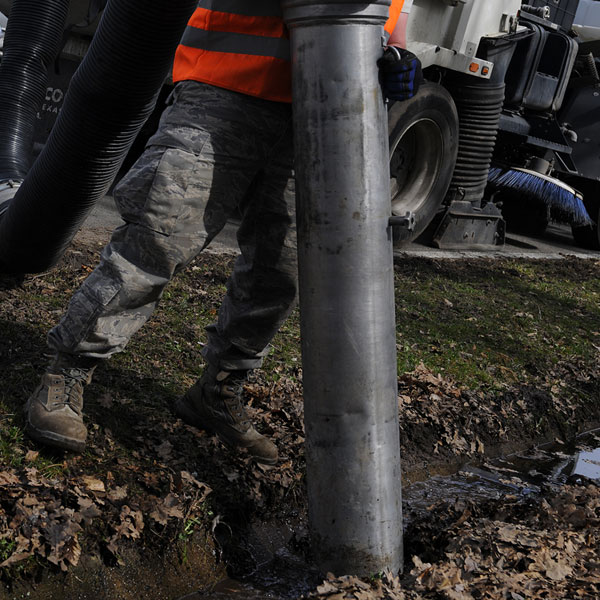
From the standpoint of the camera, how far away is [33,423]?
2787mm

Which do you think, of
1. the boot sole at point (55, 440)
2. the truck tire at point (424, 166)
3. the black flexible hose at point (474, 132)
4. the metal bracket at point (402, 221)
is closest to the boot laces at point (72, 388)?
the boot sole at point (55, 440)

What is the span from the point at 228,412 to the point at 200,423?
0.17 m

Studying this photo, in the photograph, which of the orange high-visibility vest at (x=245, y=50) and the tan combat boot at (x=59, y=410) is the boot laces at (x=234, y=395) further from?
the orange high-visibility vest at (x=245, y=50)

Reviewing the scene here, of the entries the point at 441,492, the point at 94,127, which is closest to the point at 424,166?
the point at 441,492

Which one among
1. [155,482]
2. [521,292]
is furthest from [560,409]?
[155,482]

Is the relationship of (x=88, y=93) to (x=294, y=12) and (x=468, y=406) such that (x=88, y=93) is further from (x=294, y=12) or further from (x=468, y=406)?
(x=468, y=406)

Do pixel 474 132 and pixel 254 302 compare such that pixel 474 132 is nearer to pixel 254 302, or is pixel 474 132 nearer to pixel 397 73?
pixel 254 302

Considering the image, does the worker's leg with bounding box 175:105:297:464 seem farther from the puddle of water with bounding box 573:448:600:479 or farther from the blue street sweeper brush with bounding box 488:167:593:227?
the blue street sweeper brush with bounding box 488:167:593:227

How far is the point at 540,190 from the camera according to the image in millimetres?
8477

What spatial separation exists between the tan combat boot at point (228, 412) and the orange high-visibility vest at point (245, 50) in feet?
3.58

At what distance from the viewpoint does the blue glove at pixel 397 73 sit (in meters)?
2.42

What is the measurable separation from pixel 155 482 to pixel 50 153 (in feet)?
5.25

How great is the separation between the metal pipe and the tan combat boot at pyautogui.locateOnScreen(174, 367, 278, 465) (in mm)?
636

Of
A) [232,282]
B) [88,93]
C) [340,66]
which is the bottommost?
[232,282]
